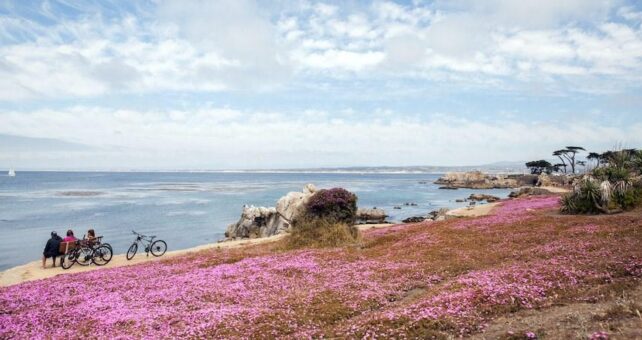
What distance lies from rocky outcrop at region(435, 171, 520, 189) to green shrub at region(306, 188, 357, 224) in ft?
354

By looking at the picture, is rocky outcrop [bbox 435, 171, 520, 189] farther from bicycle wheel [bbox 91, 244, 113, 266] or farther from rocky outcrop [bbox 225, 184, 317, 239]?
bicycle wheel [bbox 91, 244, 113, 266]

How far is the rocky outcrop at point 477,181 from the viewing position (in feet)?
423

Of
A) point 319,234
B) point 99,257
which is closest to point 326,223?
point 319,234

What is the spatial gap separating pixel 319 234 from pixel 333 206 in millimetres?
2252

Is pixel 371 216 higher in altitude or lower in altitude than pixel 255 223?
lower

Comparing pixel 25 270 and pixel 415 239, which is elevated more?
pixel 415 239

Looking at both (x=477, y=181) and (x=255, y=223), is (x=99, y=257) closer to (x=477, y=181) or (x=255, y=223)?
(x=255, y=223)

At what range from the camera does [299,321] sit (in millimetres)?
11078

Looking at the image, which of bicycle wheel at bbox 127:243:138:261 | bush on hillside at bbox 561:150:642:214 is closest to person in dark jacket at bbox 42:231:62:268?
bicycle wheel at bbox 127:243:138:261

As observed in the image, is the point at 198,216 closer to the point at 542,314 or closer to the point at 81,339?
the point at 81,339

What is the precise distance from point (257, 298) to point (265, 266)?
5.11 metres

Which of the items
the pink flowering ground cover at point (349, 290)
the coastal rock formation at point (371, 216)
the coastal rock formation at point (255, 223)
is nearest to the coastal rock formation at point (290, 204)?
the coastal rock formation at point (255, 223)

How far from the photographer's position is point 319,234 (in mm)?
26781

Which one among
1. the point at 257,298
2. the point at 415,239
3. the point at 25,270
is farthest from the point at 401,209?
the point at 257,298
